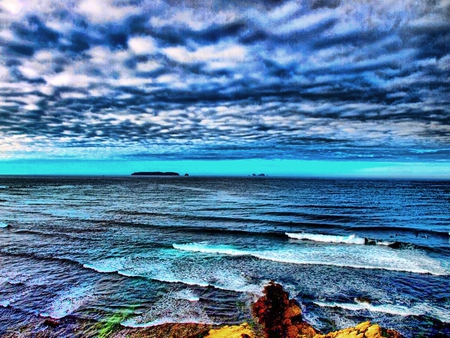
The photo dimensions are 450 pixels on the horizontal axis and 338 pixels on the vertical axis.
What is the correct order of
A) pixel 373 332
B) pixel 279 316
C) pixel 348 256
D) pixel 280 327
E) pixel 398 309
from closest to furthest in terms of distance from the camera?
pixel 373 332
pixel 280 327
pixel 279 316
pixel 398 309
pixel 348 256

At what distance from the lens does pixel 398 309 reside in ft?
36.8

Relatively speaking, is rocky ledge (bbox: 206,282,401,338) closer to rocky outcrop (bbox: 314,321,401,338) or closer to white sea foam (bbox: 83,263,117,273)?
rocky outcrop (bbox: 314,321,401,338)

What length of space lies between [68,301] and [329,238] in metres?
19.2

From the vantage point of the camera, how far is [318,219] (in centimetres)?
3297

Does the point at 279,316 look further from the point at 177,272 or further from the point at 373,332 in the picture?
the point at 177,272

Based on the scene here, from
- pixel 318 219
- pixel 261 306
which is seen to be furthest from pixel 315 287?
pixel 318 219

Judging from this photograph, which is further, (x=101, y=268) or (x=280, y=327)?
(x=101, y=268)

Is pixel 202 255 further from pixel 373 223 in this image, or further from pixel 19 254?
pixel 373 223

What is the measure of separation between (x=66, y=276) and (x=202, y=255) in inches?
303

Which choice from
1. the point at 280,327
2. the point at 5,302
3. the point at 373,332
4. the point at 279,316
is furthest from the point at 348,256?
the point at 5,302

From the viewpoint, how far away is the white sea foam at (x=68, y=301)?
35.0 ft

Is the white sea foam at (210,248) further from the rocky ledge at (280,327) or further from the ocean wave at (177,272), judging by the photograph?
the rocky ledge at (280,327)

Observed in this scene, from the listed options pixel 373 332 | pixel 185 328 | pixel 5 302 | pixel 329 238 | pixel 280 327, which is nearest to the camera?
pixel 373 332

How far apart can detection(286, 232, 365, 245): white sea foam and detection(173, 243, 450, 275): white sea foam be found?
4.10ft
